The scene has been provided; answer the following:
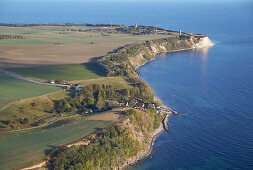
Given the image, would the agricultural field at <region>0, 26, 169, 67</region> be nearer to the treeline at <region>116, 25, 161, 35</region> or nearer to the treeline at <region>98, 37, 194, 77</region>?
the treeline at <region>98, 37, 194, 77</region>

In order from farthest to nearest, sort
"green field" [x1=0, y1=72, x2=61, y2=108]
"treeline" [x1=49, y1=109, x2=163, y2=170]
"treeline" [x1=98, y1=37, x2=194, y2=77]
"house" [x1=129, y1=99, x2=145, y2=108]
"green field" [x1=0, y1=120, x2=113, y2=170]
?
"treeline" [x1=98, y1=37, x2=194, y2=77]
"house" [x1=129, y1=99, x2=145, y2=108]
"green field" [x1=0, y1=72, x2=61, y2=108]
"treeline" [x1=49, y1=109, x2=163, y2=170]
"green field" [x1=0, y1=120, x2=113, y2=170]

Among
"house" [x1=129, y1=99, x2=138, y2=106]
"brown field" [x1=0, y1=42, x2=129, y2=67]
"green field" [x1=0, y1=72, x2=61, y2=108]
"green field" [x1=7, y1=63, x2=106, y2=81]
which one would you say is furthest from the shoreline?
"brown field" [x1=0, y1=42, x2=129, y2=67]

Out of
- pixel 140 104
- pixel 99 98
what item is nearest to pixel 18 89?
pixel 99 98

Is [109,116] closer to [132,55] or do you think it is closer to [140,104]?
[140,104]

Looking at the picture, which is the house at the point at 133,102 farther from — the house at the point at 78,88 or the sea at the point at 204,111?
the house at the point at 78,88

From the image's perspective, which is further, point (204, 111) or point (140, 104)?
point (204, 111)

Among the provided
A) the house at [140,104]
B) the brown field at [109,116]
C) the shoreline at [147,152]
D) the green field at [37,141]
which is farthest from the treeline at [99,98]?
the shoreline at [147,152]
